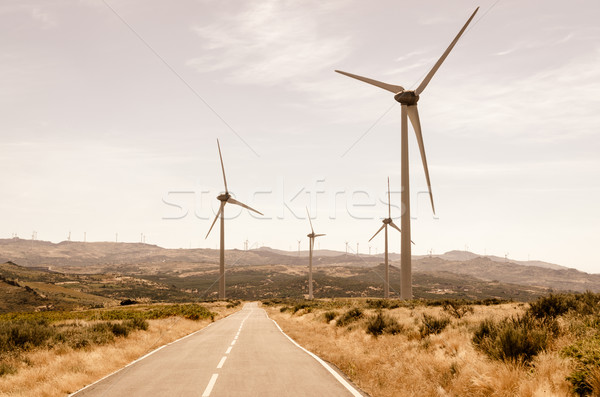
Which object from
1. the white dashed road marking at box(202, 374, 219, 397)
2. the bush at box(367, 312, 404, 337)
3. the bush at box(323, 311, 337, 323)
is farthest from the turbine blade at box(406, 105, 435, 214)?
the white dashed road marking at box(202, 374, 219, 397)

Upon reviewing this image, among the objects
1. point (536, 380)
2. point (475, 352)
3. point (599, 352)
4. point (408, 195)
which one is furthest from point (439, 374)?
point (408, 195)

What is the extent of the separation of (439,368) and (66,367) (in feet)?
36.5

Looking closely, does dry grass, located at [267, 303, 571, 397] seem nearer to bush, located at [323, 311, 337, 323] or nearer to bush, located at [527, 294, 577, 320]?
bush, located at [527, 294, 577, 320]

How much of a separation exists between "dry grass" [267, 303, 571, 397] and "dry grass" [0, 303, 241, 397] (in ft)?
24.5

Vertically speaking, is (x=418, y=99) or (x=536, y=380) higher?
(x=418, y=99)

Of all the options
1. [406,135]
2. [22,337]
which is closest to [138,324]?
[22,337]

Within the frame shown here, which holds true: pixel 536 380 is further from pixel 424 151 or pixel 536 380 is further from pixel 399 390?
pixel 424 151

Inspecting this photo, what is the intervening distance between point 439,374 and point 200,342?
14.4m

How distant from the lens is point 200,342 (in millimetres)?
22891

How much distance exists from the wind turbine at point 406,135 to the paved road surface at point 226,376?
65.6 feet

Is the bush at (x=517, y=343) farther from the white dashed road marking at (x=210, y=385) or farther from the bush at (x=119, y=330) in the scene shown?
the bush at (x=119, y=330)

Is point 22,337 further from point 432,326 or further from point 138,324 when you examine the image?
point 432,326

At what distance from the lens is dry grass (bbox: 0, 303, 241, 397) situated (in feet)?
37.6

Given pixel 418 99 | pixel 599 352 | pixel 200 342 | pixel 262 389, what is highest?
pixel 418 99
